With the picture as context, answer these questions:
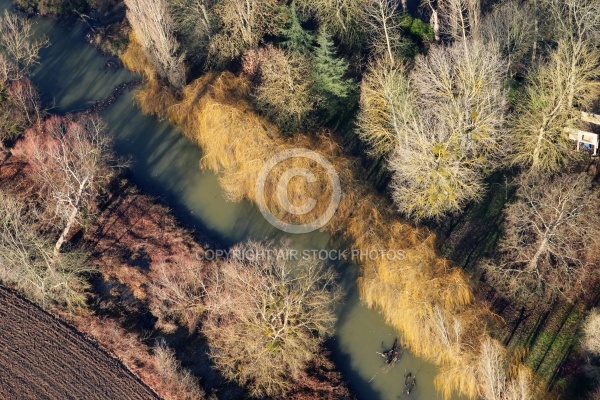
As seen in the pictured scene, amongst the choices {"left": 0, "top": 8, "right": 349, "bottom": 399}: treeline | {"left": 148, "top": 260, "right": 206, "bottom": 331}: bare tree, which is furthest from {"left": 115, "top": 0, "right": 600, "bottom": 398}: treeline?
{"left": 148, "top": 260, "right": 206, "bottom": 331}: bare tree

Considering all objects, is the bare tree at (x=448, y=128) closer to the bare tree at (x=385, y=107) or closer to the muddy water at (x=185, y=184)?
the bare tree at (x=385, y=107)

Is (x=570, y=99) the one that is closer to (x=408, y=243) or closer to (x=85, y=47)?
(x=408, y=243)

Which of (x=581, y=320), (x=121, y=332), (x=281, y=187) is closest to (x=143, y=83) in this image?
(x=281, y=187)

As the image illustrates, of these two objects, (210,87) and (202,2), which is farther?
(202,2)

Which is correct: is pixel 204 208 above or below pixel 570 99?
below

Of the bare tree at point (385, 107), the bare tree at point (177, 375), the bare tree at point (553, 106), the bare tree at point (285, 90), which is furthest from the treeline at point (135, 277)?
the bare tree at point (553, 106)

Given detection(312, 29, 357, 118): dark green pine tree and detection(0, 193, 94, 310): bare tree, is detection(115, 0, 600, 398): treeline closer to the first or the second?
detection(312, 29, 357, 118): dark green pine tree
